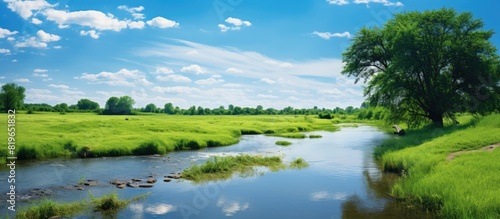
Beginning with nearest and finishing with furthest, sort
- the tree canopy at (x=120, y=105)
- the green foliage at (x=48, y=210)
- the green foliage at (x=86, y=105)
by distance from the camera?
1. the green foliage at (x=48, y=210)
2. the tree canopy at (x=120, y=105)
3. the green foliage at (x=86, y=105)

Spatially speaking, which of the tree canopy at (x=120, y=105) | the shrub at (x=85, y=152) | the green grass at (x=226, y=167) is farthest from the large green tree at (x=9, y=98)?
the green grass at (x=226, y=167)

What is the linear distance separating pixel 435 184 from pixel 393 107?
29.3 metres

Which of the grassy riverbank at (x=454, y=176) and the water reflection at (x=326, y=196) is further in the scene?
the water reflection at (x=326, y=196)

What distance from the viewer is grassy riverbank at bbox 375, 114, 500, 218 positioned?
1398cm

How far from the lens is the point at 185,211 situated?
1734 cm

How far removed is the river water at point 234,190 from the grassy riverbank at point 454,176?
1.01 m

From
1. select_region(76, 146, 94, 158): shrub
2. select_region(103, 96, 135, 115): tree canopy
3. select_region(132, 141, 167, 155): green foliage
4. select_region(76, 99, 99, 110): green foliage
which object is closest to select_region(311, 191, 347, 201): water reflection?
select_region(132, 141, 167, 155): green foliage

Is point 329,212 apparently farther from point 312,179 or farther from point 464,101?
point 464,101

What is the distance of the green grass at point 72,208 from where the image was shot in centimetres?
1588

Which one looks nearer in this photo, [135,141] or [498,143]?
[498,143]

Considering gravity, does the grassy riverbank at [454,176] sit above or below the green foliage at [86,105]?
below

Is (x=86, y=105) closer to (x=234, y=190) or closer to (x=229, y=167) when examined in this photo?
(x=229, y=167)

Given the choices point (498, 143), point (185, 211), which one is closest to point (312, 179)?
point (185, 211)

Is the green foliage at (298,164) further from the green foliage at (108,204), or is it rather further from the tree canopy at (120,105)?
the tree canopy at (120,105)
